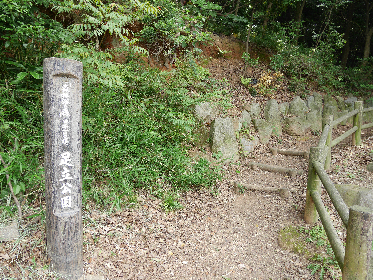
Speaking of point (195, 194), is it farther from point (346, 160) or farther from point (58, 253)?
point (346, 160)

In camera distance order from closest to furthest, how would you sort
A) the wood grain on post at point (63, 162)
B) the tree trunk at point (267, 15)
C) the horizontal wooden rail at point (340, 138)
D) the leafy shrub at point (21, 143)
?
the wood grain on post at point (63, 162) → the leafy shrub at point (21, 143) → the horizontal wooden rail at point (340, 138) → the tree trunk at point (267, 15)

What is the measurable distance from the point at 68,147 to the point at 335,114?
956 centimetres

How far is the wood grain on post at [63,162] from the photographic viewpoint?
2.69m

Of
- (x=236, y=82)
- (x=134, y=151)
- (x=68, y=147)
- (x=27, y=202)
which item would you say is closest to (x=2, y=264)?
(x=27, y=202)

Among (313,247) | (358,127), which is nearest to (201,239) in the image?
(313,247)

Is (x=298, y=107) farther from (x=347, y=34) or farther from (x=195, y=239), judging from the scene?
(x=347, y=34)

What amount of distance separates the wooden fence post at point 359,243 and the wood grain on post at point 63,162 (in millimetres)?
2731


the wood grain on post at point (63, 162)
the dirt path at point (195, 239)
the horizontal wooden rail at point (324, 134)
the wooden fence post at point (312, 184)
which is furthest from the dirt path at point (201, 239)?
the horizontal wooden rail at point (324, 134)

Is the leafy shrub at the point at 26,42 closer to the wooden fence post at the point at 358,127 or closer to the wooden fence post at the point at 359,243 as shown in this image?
the wooden fence post at the point at 359,243

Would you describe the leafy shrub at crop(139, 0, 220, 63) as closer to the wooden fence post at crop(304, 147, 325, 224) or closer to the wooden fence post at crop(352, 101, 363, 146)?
the wooden fence post at crop(304, 147, 325, 224)

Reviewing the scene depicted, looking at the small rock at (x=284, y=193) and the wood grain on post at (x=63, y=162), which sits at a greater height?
the wood grain on post at (x=63, y=162)

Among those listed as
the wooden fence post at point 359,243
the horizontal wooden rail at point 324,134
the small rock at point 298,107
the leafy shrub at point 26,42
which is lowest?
the wooden fence post at point 359,243

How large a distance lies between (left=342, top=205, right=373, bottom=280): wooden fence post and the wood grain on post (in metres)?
2.73

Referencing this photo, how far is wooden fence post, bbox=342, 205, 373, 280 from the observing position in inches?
92.5
